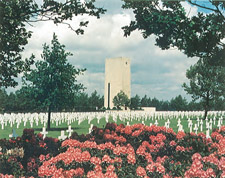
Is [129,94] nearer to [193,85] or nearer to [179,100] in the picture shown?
[179,100]

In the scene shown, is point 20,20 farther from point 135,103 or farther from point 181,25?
point 135,103

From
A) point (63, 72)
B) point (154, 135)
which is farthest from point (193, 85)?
point (154, 135)

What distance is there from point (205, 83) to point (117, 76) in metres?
32.9

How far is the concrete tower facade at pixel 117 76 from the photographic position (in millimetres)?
67812

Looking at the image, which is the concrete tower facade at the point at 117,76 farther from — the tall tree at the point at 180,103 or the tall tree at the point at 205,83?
the tall tree at the point at 205,83

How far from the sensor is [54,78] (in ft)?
78.1

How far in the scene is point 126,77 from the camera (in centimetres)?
6862

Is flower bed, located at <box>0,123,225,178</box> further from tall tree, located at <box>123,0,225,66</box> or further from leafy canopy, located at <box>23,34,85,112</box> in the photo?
leafy canopy, located at <box>23,34,85,112</box>

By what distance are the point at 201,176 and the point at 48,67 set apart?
20.3 metres

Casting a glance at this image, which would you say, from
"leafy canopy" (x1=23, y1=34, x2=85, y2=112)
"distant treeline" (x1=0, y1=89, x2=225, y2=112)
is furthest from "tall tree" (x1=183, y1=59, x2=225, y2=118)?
"leafy canopy" (x1=23, y1=34, x2=85, y2=112)

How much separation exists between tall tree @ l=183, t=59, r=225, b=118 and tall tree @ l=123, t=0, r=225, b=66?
27.9 metres

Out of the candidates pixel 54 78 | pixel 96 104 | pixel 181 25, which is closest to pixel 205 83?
pixel 54 78

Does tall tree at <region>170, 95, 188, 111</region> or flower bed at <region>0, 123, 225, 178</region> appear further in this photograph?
tall tree at <region>170, 95, 188, 111</region>

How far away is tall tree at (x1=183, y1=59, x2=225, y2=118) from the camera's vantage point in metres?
36.2
